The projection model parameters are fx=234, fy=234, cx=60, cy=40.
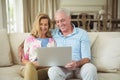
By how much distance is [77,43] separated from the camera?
2.32 metres

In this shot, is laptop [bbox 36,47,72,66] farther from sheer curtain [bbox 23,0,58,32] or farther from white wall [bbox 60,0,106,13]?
white wall [bbox 60,0,106,13]

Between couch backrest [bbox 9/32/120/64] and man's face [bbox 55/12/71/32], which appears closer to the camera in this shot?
man's face [bbox 55/12/71/32]

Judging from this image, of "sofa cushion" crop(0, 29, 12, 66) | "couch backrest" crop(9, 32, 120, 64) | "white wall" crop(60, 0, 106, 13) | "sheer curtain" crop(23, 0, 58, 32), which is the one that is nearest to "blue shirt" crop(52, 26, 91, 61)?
"couch backrest" crop(9, 32, 120, 64)

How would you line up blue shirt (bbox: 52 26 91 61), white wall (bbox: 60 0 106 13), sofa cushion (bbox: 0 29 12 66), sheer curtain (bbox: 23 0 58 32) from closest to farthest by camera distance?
blue shirt (bbox: 52 26 91 61), sofa cushion (bbox: 0 29 12 66), sheer curtain (bbox: 23 0 58 32), white wall (bbox: 60 0 106 13)

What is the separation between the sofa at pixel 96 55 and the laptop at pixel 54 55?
29 centimetres

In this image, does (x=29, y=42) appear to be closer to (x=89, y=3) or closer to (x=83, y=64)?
(x=83, y=64)

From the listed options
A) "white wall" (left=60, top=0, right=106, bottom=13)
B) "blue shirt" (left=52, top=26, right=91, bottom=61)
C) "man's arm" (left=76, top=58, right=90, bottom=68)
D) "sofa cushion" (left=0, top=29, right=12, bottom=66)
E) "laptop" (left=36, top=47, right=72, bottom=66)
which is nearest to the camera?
"laptop" (left=36, top=47, right=72, bottom=66)

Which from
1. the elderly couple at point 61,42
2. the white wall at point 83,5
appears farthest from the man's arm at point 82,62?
the white wall at point 83,5

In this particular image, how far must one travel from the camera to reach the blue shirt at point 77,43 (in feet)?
7.50

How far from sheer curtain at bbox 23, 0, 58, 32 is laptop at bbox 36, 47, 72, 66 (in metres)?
4.02

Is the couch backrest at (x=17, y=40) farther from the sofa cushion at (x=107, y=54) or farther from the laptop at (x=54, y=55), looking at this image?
the laptop at (x=54, y=55)

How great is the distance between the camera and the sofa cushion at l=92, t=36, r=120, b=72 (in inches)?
93.5

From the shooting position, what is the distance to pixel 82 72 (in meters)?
2.07

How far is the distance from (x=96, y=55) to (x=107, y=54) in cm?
11
